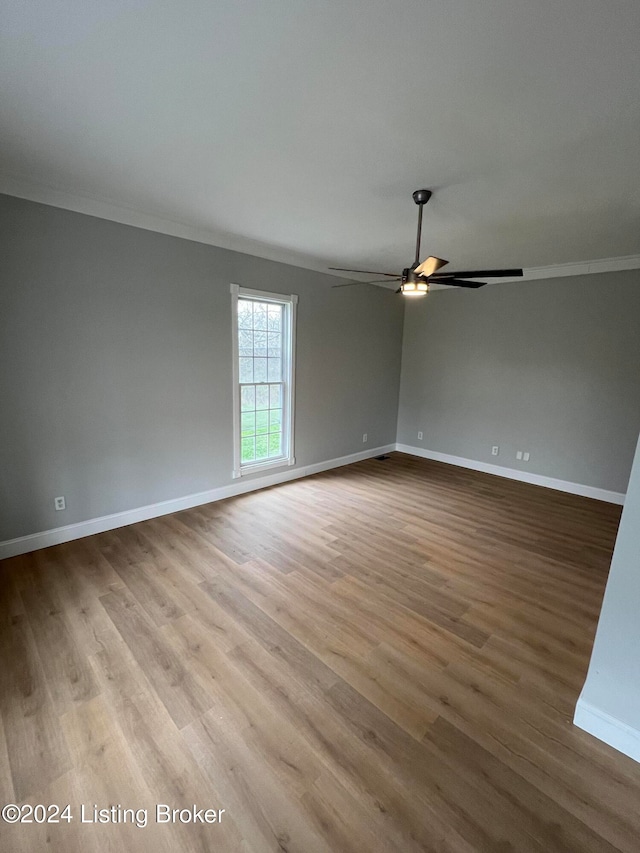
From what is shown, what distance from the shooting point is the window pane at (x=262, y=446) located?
14.3 feet

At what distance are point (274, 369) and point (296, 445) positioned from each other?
1.03m

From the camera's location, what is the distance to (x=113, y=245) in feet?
9.76

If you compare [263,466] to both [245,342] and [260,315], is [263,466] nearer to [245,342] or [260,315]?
[245,342]

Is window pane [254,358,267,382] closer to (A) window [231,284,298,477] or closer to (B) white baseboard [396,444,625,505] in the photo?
(A) window [231,284,298,477]

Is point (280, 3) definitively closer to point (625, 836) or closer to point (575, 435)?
point (625, 836)

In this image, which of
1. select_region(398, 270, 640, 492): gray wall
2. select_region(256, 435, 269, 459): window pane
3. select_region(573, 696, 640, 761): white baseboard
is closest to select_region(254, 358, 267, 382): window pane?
select_region(256, 435, 269, 459): window pane

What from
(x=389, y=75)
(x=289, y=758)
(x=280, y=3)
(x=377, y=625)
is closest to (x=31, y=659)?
(x=289, y=758)

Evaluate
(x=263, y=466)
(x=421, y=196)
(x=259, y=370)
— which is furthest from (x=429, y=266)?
(x=263, y=466)

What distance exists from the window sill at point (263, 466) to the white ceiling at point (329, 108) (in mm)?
2597

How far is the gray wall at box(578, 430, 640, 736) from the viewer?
1.40m

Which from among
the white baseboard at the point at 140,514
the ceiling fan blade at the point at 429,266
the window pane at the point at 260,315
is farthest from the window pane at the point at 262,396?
the ceiling fan blade at the point at 429,266

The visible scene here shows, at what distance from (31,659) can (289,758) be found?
1478mm

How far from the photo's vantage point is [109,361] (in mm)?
3062

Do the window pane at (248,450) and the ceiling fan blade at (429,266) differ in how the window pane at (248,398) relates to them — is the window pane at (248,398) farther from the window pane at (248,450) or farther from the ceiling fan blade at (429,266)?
the ceiling fan blade at (429,266)
